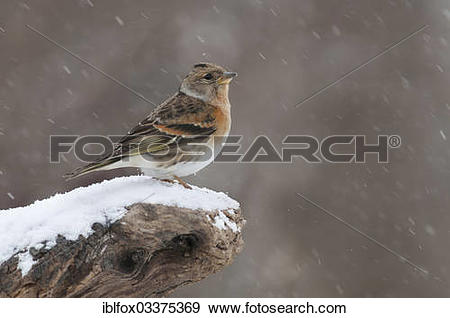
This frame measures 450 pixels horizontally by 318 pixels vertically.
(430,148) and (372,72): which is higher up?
(372,72)

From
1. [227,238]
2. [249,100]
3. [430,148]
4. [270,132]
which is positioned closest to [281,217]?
[270,132]

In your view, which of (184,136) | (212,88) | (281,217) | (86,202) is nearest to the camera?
(86,202)

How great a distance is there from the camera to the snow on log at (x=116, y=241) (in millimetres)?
5551

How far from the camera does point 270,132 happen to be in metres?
11.6

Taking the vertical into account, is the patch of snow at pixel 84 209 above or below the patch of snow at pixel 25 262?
above

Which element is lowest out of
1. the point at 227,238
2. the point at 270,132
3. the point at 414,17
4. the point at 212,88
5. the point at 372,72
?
the point at 227,238

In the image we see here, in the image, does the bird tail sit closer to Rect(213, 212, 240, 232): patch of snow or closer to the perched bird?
the perched bird

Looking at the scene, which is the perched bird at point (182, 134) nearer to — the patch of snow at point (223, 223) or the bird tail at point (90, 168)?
the bird tail at point (90, 168)

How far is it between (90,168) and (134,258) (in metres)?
1.20

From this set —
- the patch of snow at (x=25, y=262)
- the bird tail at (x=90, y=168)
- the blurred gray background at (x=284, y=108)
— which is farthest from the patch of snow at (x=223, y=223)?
the blurred gray background at (x=284, y=108)

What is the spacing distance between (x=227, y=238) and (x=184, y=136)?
1.52 metres

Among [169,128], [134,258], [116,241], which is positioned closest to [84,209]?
[116,241]

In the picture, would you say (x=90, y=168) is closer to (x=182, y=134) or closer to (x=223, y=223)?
(x=182, y=134)

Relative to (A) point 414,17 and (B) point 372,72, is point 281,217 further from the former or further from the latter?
(A) point 414,17
